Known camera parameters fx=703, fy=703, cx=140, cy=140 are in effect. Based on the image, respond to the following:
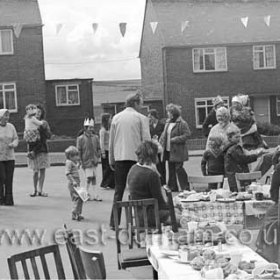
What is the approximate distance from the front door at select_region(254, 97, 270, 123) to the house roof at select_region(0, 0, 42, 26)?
470 inches

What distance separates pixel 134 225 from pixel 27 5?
30.6m

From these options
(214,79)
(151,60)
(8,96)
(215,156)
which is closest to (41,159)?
(215,156)

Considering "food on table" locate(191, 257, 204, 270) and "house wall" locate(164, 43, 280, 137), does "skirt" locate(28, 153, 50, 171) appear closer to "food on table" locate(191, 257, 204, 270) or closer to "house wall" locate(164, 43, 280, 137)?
"food on table" locate(191, 257, 204, 270)

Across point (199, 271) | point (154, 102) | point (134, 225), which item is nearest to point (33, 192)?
point (134, 225)

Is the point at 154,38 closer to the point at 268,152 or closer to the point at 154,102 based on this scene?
the point at 154,102

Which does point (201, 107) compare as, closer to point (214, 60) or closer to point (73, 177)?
point (214, 60)

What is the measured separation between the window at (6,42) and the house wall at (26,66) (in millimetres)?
202

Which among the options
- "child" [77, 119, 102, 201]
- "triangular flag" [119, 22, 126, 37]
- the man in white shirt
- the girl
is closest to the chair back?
the man in white shirt

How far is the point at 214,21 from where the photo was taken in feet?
121

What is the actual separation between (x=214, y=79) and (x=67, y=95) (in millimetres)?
7673

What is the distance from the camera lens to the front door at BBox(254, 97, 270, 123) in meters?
36.7

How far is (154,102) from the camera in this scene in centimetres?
3600

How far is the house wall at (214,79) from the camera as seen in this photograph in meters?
36.2

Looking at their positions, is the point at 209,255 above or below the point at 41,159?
below
